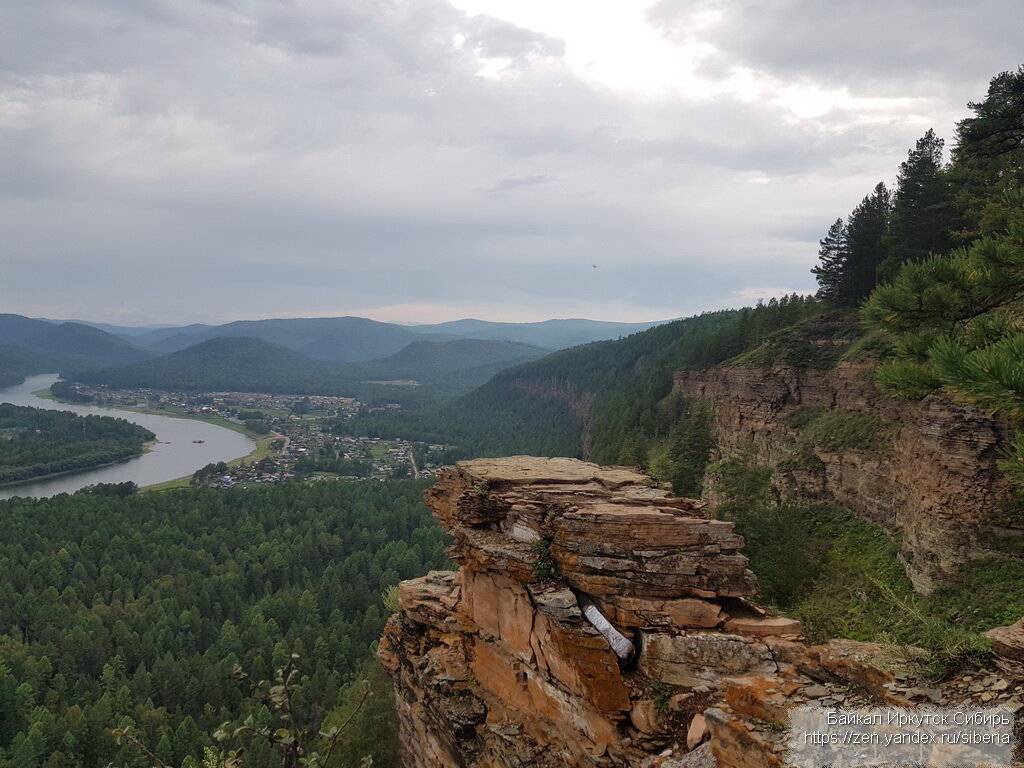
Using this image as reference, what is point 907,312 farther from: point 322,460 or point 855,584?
point 322,460

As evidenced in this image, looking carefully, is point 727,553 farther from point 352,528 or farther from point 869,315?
point 352,528

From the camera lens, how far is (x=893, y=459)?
23.6 meters

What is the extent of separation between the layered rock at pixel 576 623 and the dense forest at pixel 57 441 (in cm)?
14476

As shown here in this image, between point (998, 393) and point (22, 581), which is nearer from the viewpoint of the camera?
point (998, 393)

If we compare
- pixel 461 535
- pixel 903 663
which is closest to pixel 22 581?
pixel 461 535

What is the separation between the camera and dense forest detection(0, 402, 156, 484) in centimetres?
12394

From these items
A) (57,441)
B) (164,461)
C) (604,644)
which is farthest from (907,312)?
(57,441)

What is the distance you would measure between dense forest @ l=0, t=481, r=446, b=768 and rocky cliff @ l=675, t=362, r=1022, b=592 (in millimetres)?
23904

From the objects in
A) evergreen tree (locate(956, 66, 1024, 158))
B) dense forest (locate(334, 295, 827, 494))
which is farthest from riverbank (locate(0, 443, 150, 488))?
evergreen tree (locate(956, 66, 1024, 158))

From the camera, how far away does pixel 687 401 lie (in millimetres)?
52938

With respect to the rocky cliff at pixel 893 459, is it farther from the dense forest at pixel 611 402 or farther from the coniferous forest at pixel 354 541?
the dense forest at pixel 611 402

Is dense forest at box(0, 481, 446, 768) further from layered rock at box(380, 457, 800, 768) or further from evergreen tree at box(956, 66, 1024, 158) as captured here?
evergreen tree at box(956, 66, 1024, 158)

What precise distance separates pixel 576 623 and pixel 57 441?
180583mm

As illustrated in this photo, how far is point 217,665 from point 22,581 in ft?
101
